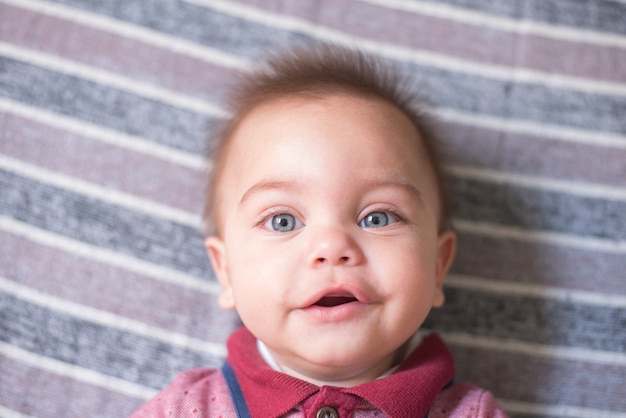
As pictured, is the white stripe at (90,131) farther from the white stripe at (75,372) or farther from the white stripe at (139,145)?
the white stripe at (75,372)

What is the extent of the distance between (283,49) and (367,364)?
638mm

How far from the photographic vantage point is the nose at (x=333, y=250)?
3.25 feet

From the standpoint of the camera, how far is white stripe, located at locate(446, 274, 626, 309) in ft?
4.34

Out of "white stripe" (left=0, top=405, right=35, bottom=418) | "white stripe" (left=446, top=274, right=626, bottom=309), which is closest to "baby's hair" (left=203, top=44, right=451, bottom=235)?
"white stripe" (left=446, top=274, right=626, bottom=309)

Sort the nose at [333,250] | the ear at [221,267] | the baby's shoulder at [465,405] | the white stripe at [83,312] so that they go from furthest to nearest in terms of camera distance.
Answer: the white stripe at [83,312], the ear at [221,267], the baby's shoulder at [465,405], the nose at [333,250]

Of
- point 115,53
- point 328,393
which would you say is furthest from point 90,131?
point 328,393

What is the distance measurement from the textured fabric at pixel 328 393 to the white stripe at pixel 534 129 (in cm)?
45

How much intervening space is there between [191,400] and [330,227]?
36 cm

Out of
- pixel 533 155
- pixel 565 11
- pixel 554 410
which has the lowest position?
pixel 554 410

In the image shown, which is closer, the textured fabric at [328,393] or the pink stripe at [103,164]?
the textured fabric at [328,393]

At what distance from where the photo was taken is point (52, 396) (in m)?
1.28

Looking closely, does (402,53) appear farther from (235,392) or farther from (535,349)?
(235,392)

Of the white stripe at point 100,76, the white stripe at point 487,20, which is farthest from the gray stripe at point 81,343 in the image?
the white stripe at point 487,20

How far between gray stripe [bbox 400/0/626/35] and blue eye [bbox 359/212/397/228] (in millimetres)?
560
